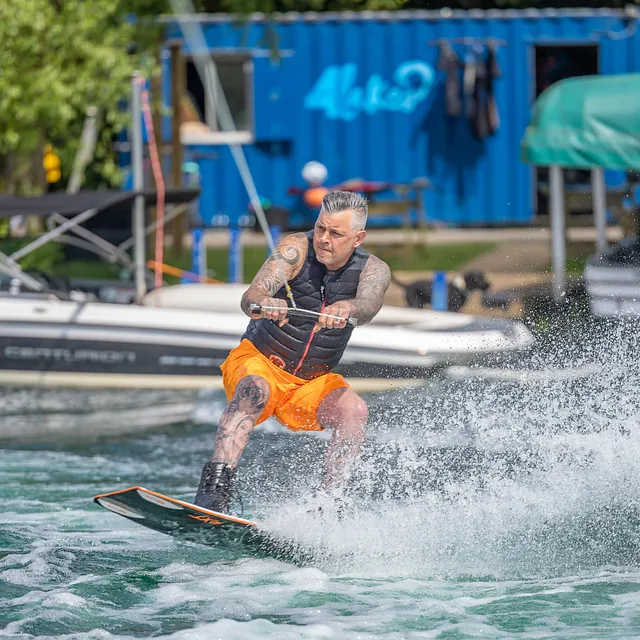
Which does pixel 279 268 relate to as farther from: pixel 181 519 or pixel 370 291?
pixel 181 519

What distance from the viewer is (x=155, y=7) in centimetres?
1734

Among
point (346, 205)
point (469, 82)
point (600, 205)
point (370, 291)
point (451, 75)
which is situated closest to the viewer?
point (346, 205)

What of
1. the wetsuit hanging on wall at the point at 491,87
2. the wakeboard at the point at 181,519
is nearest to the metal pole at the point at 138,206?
Result: the wakeboard at the point at 181,519

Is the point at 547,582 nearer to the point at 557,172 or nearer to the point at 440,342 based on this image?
the point at 440,342

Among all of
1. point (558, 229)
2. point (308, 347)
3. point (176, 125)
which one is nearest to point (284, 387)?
point (308, 347)

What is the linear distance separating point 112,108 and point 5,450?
8181 millimetres

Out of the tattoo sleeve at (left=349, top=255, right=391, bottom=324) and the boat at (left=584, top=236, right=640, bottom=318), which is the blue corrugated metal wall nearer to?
the boat at (left=584, top=236, right=640, bottom=318)

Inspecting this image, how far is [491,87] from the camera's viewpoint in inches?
791

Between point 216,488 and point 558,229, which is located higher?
point 558,229

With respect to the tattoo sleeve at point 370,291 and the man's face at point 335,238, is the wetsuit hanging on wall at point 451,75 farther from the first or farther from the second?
the man's face at point 335,238

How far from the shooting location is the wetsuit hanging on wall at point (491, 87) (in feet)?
64.7

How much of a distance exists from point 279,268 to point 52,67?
9.88 m

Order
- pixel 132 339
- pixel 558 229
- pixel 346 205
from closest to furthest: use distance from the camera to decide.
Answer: pixel 346 205 < pixel 132 339 < pixel 558 229

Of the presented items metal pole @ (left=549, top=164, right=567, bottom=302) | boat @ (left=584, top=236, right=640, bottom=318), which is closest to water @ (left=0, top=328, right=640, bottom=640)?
boat @ (left=584, top=236, right=640, bottom=318)
